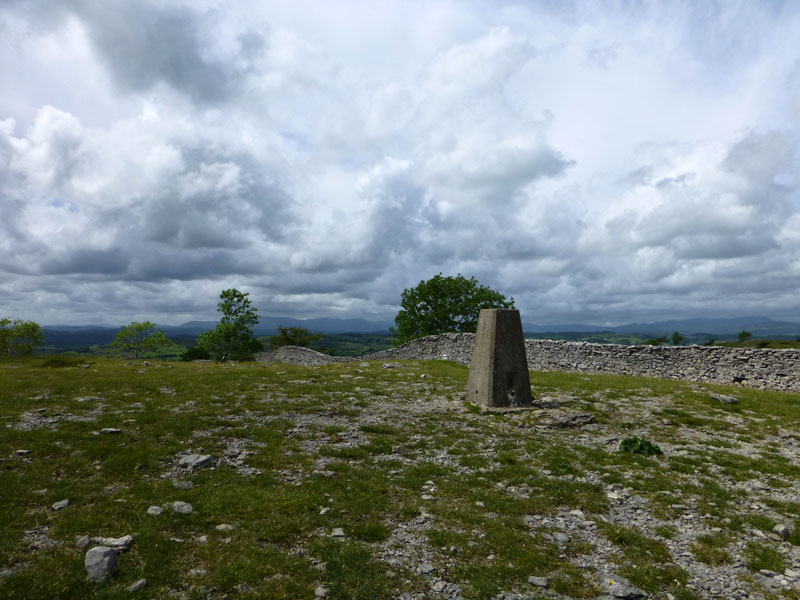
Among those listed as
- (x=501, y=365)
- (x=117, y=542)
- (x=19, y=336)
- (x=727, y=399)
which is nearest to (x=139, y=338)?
(x=19, y=336)

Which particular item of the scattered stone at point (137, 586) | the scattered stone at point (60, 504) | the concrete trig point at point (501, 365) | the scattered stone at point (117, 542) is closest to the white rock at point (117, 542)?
the scattered stone at point (117, 542)

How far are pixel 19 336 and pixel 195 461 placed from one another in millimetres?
91576

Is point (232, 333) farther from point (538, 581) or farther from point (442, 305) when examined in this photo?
point (538, 581)

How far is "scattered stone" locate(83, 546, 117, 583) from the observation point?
16.6 ft

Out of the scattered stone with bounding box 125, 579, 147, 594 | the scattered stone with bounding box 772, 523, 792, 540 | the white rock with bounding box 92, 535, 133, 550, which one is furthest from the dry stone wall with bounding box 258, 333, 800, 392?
the scattered stone with bounding box 125, 579, 147, 594

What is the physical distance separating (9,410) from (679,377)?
3417 cm

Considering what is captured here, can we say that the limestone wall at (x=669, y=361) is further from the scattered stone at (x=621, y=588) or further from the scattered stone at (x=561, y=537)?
the scattered stone at (x=621, y=588)

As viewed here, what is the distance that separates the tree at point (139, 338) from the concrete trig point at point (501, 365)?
68.9 m

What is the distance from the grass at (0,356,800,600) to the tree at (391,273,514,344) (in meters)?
41.9

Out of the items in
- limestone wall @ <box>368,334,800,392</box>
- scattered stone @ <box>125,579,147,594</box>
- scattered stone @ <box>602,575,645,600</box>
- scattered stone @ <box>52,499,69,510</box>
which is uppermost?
limestone wall @ <box>368,334,800,392</box>

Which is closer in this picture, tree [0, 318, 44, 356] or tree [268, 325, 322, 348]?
tree [0, 318, 44, 356]

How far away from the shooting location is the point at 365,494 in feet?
25.9

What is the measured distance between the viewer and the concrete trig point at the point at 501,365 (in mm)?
16172

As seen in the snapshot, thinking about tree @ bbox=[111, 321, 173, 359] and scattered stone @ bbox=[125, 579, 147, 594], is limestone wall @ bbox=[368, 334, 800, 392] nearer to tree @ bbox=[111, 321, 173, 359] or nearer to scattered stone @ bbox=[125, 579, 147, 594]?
scattered stone @ bbox=[125, 579, 147, 594]
